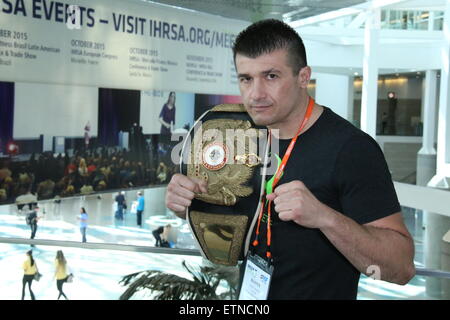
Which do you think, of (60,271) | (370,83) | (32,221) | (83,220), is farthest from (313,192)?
(370,83)

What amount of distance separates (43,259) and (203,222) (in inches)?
115

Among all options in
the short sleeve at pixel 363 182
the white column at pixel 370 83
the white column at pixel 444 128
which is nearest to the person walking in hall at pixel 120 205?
the white column at pixel 370 83

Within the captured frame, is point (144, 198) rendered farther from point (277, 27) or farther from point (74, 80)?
point (277, 27)

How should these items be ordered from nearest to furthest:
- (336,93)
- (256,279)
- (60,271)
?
(256,279) < (60,271) < (336,93)

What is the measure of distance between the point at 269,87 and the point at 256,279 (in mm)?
487

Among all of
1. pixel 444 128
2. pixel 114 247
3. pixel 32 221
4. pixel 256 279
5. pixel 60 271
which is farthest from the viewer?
pixel 444 128

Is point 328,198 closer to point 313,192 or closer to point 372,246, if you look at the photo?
point 313,192

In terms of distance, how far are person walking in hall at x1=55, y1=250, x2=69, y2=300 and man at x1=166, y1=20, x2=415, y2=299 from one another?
2.89m

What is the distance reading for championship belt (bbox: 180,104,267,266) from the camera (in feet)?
4.53

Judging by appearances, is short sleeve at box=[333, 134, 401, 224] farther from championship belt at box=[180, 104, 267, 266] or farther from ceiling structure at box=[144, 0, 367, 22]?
ceiling structure at box=[144, 0, 367, 22]

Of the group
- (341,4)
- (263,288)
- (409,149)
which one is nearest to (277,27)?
(263,288)

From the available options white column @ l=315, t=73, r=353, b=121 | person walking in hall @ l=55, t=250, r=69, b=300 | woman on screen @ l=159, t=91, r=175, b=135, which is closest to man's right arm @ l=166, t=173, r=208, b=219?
person walking in hall @ l=55, t=250, r=69, b=300

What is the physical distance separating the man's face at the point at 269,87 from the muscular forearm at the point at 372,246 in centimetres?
31

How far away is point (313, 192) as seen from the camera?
4.27 feet
